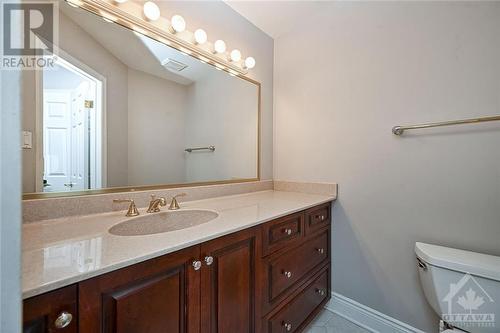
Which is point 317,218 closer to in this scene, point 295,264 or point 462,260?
point 295,264

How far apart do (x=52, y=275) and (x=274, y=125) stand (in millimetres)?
1756

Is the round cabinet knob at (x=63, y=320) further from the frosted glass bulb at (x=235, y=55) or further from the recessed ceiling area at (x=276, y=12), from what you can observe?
the recessed ceiling area at (x=276, y=12)

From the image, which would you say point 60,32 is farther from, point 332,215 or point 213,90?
point 332,215

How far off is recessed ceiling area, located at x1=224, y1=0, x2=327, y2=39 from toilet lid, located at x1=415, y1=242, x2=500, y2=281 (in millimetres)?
1799

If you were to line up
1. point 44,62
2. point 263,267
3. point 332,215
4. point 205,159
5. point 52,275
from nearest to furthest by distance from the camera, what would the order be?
point 52,275
point 44,62
point 263,267
point 205,159
point 332,215

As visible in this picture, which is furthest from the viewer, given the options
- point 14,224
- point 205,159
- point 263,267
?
point 205,159

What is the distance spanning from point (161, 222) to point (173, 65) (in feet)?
3.13

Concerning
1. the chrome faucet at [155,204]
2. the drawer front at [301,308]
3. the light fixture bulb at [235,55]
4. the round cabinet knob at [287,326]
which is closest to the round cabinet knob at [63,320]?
the chrome faucet at [155,204]

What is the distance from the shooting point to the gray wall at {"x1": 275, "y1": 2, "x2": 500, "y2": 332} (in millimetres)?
1053

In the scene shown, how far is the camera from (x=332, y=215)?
158 centimetres

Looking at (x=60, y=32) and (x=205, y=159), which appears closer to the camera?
(x=60, y=32)

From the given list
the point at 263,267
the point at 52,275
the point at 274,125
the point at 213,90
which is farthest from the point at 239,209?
the point at 274,125

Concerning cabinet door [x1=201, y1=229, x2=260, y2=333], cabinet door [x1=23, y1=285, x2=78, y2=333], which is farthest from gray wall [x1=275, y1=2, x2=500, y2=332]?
cabinet door [x1=23, y1=285, x2=78, y2=333]

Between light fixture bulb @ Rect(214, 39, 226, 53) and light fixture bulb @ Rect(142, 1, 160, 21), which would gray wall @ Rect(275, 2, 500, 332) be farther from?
light fixture bulb @ Rect(142, 1, 160, 21)
